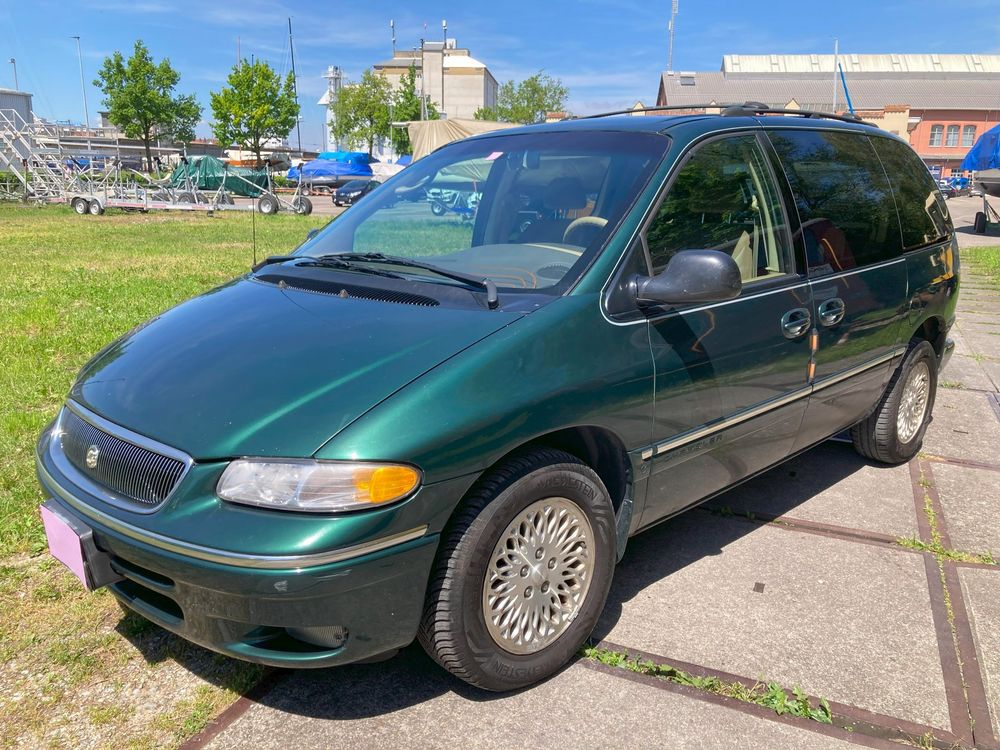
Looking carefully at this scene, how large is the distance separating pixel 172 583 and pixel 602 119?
2.55 meters

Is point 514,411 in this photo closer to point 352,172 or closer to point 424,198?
point 424,198

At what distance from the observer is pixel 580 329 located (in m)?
2.64

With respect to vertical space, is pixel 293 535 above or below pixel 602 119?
below

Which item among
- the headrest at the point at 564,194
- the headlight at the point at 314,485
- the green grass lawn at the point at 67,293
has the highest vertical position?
the headrest at the point at 564,194

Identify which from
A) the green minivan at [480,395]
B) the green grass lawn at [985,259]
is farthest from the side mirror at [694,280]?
the green grass lawn at [985,259]

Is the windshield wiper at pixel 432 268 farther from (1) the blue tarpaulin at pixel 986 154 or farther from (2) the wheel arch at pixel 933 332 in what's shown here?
(1) the blue tarpaulin at pixel 986 154

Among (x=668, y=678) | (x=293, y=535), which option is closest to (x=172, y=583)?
(x=293, y=535)

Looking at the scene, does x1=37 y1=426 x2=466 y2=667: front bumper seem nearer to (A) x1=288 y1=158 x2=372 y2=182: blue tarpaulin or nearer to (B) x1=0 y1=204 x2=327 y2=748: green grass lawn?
(B) x1=0 y1=204 x2=327 y2=748: green grass lawn

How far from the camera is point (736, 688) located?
8.80ft

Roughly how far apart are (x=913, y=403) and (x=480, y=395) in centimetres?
350

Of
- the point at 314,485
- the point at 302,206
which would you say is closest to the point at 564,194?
the point at 314,485

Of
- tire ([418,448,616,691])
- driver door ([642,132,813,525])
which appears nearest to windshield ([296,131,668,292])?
driver door ([642,132,813,525])

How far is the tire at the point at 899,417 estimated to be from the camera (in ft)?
15.0

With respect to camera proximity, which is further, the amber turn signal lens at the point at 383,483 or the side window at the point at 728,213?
the side window at the point at 728,213
